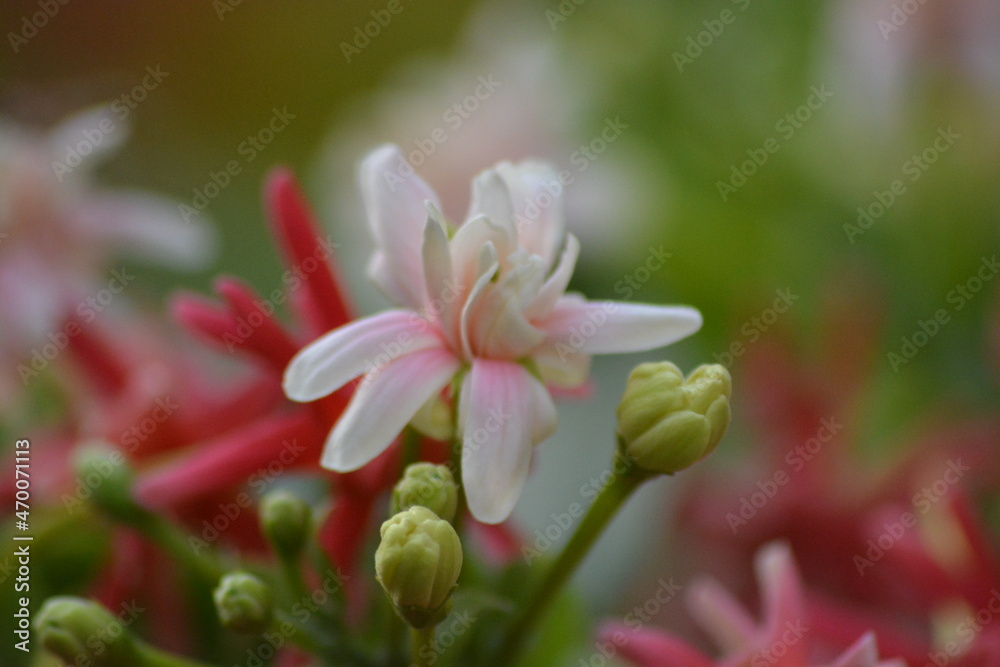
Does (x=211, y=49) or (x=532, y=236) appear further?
(x=211, y=49)

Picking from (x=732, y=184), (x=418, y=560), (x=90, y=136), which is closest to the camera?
(x=418, y=560)

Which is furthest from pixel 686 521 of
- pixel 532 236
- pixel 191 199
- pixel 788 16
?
pixel 191 199

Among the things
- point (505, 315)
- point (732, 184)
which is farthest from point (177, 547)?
point (732, 184)

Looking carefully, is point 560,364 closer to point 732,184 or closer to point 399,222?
point 399,222

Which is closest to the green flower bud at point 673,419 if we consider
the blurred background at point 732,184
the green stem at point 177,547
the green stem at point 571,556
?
the green stem at point 571,556

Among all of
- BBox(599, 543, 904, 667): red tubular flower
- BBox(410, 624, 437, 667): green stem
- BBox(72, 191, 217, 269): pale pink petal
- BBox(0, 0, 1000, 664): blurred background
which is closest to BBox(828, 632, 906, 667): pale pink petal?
BBox(599, 543, 904, 667): red tubular flower

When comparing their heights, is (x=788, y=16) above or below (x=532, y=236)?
above

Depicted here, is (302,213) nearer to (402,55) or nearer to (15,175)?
(15,175)
